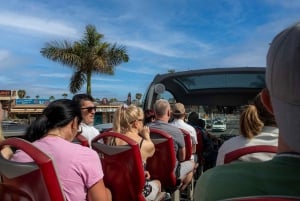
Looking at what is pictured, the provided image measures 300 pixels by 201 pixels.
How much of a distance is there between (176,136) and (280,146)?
4411 mm

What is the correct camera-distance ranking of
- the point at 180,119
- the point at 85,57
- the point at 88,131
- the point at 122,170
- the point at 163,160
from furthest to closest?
the point at 85,57, the point at 180,119, the point at 88,131, the point at 163,160, the point at 122,170

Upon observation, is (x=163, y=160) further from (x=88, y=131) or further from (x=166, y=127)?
(x=88, y=131)

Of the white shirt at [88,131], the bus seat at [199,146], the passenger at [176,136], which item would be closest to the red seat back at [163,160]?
the passenger at [176,136]

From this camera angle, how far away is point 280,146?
1.11 metres

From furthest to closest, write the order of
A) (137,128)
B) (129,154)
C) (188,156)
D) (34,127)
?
(188,156)
(137,128)
(129,154)
(34,127)

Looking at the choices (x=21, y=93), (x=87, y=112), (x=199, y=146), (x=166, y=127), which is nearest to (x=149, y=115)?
(x=166, y=127)

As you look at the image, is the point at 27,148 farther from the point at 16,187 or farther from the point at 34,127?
the point at 34,127

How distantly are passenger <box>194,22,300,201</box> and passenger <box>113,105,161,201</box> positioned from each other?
3.39m

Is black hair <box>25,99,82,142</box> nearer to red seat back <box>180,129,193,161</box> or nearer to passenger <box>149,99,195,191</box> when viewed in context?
passenger <box>149,99,195,191</box>

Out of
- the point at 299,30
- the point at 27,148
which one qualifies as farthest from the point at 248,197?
the point at 27,148

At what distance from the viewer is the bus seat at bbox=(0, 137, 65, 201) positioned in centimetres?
208

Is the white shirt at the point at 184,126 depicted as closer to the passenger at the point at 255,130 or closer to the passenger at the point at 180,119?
the passenger at the point at 180,119

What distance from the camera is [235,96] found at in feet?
22.9

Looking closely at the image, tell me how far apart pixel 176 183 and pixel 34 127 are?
2.56 metres
